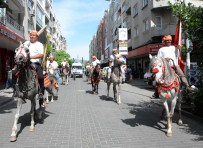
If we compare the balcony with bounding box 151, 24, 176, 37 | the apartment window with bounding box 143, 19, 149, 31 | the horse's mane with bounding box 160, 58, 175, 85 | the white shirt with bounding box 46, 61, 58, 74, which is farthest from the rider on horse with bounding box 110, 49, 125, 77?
the apartment window with bounding box 143, 19, 149, 31

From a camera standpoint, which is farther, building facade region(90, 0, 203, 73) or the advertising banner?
building facade region(90, 0, 203, 73)

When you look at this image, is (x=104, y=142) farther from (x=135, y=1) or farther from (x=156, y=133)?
(x=135, y=1)

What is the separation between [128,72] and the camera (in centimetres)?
2950

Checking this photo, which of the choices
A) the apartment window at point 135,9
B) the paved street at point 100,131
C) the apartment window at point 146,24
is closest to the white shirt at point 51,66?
the paved street at point 100,131

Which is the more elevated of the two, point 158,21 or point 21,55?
point 158,21

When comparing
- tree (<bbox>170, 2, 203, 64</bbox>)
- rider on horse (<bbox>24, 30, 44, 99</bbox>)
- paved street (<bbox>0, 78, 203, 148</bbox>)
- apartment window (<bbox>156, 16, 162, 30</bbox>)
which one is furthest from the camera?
apartment window (<bbox>156, 16, 162, 30</bbox>)

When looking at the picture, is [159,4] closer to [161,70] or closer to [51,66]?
[51,66]

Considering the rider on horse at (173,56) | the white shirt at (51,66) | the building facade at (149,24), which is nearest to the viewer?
the rider on horse at (173,56)

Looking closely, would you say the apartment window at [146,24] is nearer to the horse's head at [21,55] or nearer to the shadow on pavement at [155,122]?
the shadow on pavement at [155,122]

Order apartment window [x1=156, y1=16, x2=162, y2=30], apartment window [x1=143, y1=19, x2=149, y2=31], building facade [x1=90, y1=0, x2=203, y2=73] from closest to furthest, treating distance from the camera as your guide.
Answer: building facade [x1=90, y1=0, x2=203, y2=73] < apartment window [x1=156, y1=16, x2=162, y2=30] < apartment window [x1=143, y1=19, x2=149, y2=31]

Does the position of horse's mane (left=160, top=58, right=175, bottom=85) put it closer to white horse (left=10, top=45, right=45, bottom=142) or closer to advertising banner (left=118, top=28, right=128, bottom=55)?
white horse (left=10, top=45, right=45, bottom=142)

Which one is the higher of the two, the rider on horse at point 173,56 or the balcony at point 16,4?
the balcony at point 16,4

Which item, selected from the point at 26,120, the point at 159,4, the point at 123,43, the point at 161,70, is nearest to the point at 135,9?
the point at 159,4

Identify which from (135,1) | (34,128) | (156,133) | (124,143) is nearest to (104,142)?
(124,143)
